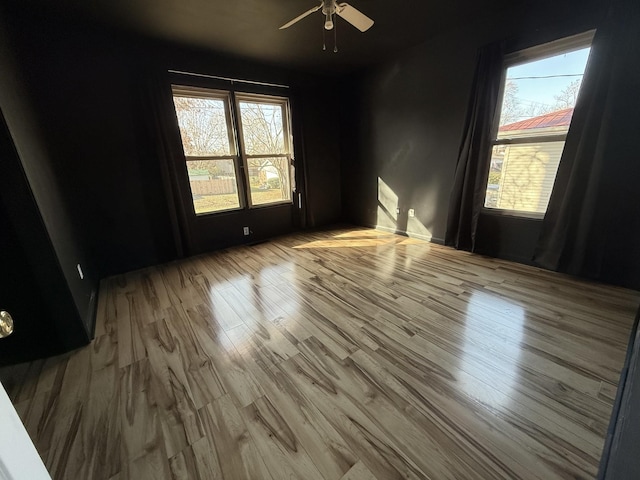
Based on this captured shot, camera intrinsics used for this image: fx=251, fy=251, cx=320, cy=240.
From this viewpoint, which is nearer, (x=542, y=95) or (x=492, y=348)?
(x=492, y=348)

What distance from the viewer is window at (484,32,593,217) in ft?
7.70

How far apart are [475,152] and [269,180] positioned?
2.88 metres

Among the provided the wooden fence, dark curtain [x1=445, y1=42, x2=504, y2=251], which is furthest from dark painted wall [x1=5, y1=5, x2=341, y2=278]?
dark curtain [x1=445, y1=42, x2=504, y2=251]

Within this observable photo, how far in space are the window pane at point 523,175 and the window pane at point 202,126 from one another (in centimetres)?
347

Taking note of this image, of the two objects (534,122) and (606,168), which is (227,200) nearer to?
(534,122)

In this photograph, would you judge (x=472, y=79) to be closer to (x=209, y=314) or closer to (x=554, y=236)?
(x=554, y=236)

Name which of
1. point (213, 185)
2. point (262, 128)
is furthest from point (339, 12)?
point (213, 185)

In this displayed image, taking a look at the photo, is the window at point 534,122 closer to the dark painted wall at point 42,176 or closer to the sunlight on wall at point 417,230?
the sunlight on wall at point 417,230

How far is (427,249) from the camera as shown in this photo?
3396mm

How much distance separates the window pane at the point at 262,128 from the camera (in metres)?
3.71

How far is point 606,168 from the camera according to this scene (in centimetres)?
218

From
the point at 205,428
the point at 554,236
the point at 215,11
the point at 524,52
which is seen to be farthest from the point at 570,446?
the point at 215,11

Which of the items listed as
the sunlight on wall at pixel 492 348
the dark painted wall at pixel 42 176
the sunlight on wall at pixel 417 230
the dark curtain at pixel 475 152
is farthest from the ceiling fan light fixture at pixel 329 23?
the sunlight on wall at pixel 417 230

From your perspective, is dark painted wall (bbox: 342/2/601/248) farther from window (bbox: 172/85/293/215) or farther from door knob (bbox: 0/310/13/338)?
door knob (bbox: 0/310/13/338)
